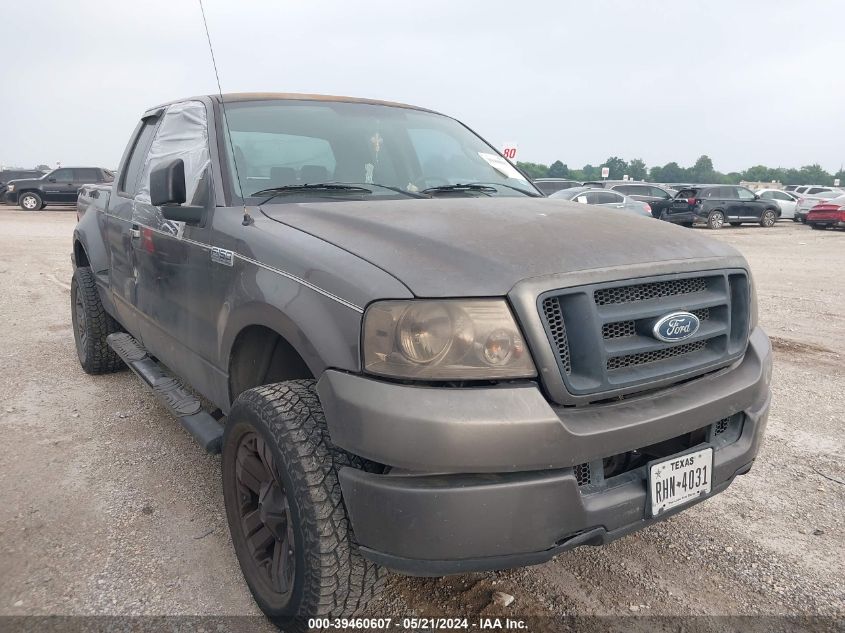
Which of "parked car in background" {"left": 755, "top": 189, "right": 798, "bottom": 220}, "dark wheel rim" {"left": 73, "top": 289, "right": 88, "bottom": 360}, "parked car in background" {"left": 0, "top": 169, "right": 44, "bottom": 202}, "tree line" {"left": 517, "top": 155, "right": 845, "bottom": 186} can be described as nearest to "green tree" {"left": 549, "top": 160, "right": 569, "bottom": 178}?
"tree line" {"left": 517, "top": 155, "right": 845, "bottom": 186}

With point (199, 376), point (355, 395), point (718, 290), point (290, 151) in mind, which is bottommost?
point (199, 376)

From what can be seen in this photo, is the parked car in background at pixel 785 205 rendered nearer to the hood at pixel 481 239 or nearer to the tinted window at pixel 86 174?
the tinted window at pixel 86 174

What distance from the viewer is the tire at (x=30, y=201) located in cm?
2423

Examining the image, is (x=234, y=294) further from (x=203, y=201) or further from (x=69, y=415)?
(x=69, y=415)

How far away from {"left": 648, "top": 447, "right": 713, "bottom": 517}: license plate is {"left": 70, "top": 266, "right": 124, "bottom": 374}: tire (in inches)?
155

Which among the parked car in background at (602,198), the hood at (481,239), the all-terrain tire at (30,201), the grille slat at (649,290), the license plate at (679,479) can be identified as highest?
the hood at (481,239)

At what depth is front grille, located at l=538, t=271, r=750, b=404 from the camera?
5.82ft

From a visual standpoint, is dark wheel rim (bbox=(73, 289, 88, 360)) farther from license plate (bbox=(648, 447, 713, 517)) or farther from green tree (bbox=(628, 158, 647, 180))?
green tree (bbox=(628, 158, 647, 180))

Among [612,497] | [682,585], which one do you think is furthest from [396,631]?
[682,585]

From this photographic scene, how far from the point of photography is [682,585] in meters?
2.38

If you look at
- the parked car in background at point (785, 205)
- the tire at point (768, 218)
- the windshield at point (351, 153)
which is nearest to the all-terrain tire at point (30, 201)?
the windshield at point (351, 153)

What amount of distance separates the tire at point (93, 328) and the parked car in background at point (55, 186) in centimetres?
2174

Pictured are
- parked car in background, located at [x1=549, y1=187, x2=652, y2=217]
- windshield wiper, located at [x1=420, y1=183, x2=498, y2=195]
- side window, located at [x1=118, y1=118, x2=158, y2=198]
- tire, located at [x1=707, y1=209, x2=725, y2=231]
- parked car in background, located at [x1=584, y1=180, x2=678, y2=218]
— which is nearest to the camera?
windshield wiper, located at [x1=420, y1=183, x2=498, y2=195]

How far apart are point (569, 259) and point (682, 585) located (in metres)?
1.37
